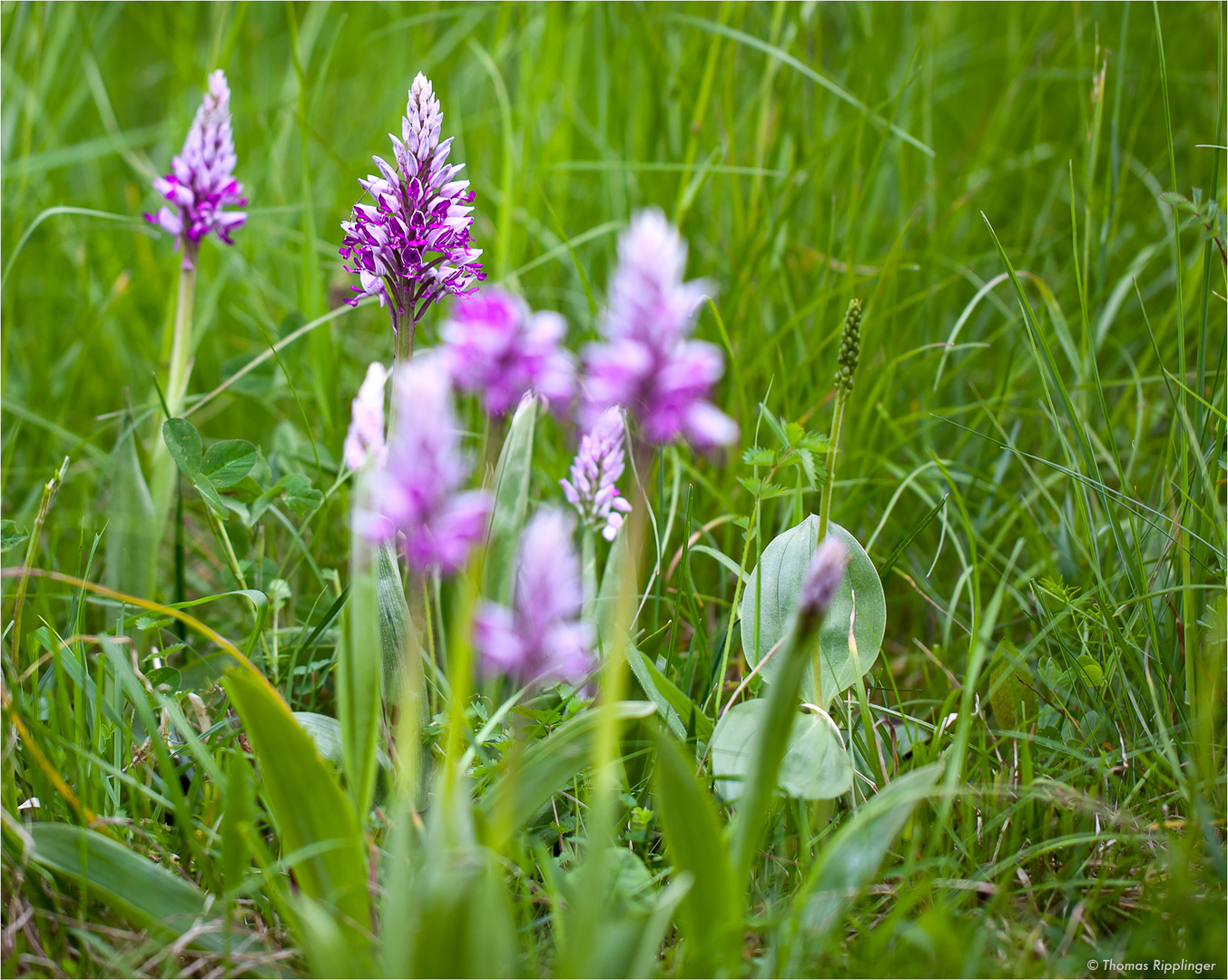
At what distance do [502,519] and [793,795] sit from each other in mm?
716

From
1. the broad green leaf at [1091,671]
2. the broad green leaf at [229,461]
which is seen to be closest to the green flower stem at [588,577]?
the broad green leaf at [229,461]

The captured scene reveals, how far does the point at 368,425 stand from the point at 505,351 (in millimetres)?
332

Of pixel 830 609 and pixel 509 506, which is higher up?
pixel 509 506

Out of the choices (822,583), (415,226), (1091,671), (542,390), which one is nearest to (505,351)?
(542,390)

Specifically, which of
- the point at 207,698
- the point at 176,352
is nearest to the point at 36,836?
the point at 207,698

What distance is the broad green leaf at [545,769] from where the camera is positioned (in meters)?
1.18

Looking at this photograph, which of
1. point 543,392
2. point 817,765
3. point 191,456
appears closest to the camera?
point 543,392

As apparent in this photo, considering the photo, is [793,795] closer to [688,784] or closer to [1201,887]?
[688,784]

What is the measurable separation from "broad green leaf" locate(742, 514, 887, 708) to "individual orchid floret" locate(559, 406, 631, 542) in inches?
12.5

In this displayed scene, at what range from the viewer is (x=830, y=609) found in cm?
173

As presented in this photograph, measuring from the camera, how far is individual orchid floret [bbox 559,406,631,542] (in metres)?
1.70

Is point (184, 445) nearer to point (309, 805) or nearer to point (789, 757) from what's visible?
point (309, 805)

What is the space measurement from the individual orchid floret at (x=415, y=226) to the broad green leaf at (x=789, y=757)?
894 mm

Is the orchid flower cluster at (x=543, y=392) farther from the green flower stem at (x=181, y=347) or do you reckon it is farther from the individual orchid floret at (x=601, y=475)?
the green flower stem at (x=181, y=347)
